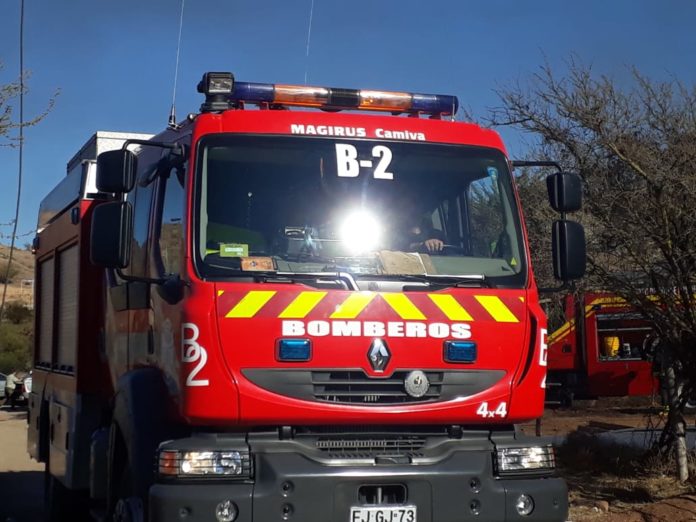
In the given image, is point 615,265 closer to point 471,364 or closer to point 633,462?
point 633,462

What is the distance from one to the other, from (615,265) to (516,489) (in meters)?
4.77

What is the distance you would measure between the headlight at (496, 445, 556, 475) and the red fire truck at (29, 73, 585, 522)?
10 millimetres

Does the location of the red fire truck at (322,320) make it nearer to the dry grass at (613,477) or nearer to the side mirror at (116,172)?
the side mirror at (116,172)

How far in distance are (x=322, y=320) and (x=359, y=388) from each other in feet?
1.44

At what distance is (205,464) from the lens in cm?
500

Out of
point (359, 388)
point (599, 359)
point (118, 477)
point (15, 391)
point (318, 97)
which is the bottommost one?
point (15, 391)

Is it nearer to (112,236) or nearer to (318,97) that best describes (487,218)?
(318,97)

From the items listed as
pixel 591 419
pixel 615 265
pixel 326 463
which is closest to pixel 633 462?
pixel 615 265

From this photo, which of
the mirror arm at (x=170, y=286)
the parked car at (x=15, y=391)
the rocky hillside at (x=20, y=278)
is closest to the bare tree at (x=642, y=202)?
the mirror arm at (x=170, y=286)

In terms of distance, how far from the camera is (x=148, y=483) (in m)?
5.25

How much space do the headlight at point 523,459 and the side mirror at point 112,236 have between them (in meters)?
2.47

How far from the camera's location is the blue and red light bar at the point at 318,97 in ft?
20.5

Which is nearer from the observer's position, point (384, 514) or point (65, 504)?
point (384, 514)

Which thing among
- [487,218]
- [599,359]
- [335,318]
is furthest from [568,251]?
[599,359]
